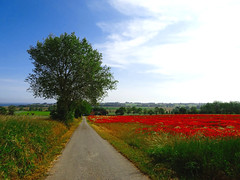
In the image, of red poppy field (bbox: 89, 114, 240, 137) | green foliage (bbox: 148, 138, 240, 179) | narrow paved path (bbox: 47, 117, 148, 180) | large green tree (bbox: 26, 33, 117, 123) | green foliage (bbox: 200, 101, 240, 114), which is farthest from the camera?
green foliage (bbox: 200, 101, 240, 114)

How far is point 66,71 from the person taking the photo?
79.5 feet

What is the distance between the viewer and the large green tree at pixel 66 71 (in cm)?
2284

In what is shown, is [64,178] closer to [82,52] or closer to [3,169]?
[3,169]

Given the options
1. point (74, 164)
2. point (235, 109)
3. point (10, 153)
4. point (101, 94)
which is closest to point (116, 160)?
point (74, 164)

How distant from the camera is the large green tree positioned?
22844 mm

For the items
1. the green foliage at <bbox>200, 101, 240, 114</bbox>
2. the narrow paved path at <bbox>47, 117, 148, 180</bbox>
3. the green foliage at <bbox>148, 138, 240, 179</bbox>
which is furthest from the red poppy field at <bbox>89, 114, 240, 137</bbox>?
the green foliage at <bbox>200, 101, 240, 114</bbox>

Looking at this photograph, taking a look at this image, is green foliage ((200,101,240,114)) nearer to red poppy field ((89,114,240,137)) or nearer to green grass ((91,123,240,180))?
red poppy field ((89,114,240,137))

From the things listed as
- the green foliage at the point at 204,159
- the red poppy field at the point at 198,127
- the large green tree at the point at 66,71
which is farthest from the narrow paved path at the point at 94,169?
the large green tree at the point at 66,71

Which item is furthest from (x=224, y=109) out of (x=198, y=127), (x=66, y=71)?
(x=66, y=71)

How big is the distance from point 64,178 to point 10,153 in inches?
92.3

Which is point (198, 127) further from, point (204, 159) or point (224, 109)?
point (224, 109)

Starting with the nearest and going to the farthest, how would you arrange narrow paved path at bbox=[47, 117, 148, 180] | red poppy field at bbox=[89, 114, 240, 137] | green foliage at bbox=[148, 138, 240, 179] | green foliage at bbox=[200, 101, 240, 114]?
green foliage at bbox=[148, 138, 240, 179] < narrow paved path at bbox=[47, 117, 148, 180] < red poppy field at bbox=[89, 114, 240, 137] < green foliage at bbox=[200, 101, 240, 114]

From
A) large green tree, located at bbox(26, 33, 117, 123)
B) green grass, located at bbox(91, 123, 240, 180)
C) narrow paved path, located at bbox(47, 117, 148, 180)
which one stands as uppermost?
large green tree, located at bbox(26, 33, 117, 123)

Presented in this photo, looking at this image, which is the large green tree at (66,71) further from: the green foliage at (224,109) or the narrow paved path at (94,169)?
the green foliage at (224,109)
